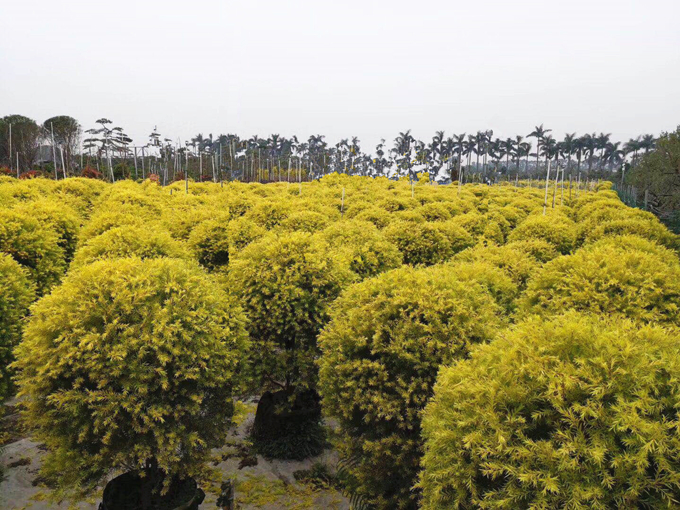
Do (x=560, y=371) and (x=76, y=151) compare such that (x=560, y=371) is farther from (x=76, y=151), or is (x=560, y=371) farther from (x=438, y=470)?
(x=76, y=151)

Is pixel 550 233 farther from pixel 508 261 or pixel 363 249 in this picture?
pixel 363 249

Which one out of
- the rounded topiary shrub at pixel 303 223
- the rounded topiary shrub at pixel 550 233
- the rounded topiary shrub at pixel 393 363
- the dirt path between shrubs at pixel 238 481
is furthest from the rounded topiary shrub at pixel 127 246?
the rounded topiary shrub at pixel 550 233

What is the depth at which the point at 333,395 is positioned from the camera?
5.78 metres

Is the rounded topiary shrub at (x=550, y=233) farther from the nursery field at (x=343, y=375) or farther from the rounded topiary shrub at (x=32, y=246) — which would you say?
the rounded topiary shrub at (x=32, y=246)

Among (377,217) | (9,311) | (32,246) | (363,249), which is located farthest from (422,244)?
(32,246)

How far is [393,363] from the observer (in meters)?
5.50

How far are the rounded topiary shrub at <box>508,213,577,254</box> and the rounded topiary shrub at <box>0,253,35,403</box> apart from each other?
14440 millimetres

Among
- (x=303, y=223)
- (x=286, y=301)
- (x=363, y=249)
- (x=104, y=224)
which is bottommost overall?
(x=286, y=301)

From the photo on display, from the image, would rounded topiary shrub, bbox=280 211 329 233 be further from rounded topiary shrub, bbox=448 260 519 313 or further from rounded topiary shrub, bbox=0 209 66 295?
rounded topiary shrub, bbox=448 260 519 313

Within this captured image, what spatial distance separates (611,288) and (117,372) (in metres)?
6.49

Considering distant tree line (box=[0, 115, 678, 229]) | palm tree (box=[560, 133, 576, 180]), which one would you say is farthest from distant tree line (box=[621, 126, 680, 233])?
palm tree (box=[560, 133, 576, 180])

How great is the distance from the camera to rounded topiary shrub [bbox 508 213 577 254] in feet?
48.9

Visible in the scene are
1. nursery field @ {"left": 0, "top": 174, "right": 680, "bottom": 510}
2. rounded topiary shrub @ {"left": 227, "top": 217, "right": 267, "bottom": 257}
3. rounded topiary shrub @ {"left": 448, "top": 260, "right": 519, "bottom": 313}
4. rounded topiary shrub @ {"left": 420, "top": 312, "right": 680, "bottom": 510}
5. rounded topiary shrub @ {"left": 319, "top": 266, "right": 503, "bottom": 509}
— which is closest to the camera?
rounded topiary shrub @ {"left": 420, "top": 312, "right": 680, "bottom": 510}

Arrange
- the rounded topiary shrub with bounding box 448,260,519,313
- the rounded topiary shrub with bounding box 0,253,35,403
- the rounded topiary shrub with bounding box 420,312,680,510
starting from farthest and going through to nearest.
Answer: the rounded topiary shrub with bounding box 448,260,519,313, the rounded topiary shrub with bounding box 0,253,35,403, the rounded topiary shrub with bounding box 420,312,680,510
